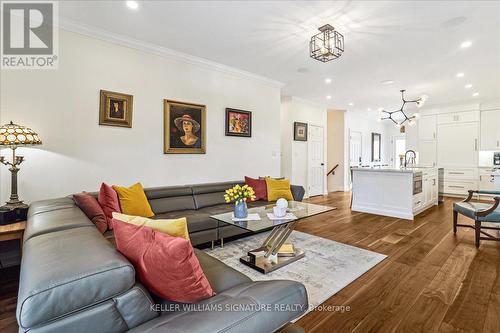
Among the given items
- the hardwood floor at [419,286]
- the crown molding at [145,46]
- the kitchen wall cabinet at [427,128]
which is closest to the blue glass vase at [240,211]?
the hardwood floor at [419,286]

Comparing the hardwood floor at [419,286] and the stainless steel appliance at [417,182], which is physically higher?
the stainless steel appliance at [417,182]

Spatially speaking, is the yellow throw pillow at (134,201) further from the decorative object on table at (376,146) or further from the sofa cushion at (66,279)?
the decorative object on table at (376,146)

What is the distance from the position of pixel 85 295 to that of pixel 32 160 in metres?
2.74

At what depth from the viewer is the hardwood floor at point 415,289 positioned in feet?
5.94

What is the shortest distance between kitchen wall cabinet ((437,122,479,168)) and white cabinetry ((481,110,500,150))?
0.15m

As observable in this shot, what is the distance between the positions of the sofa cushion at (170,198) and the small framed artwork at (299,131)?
379cm

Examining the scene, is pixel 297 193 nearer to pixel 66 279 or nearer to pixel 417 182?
pixel 417 182

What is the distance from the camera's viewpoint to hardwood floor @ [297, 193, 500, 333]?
181cm

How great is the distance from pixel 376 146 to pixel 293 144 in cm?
526

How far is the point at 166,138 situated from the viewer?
12.3 feet

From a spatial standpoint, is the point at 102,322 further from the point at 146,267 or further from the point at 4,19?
the point at 4,19

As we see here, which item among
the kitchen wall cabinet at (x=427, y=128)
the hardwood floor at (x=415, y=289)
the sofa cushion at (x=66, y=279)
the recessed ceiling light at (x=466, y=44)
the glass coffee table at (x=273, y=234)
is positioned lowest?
the hardwood floor at (x=415, y=289)

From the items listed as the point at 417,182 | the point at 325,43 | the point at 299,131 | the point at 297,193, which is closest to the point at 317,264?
the point at 297,193

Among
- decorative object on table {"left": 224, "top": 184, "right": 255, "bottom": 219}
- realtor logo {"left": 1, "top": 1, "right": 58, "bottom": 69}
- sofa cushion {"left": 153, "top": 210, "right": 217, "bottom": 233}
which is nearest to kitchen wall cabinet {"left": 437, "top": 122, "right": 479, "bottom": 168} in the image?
decorative object on table {"left": 224, "top": 184, "right": 255, "bottom": 219}
